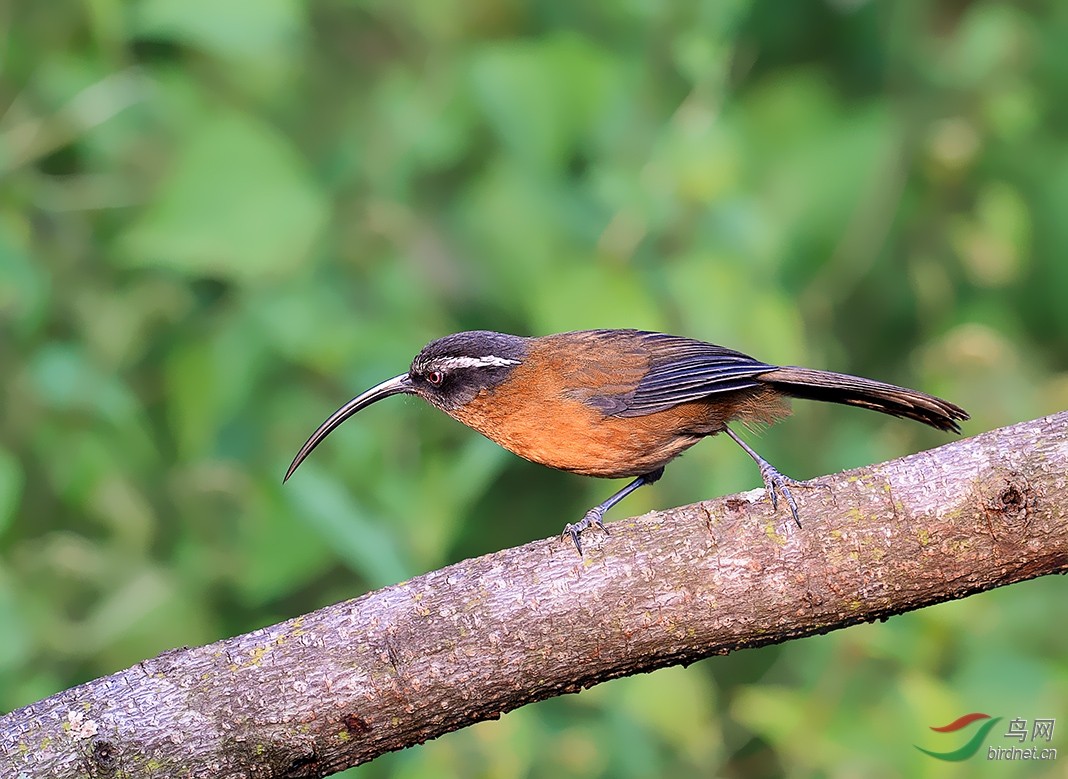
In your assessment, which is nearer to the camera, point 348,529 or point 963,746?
point 348,529

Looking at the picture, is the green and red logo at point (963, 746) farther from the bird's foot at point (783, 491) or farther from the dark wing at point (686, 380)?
the bird's foot at point (783, 491)

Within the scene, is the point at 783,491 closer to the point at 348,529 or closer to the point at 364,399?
the point at 364,399

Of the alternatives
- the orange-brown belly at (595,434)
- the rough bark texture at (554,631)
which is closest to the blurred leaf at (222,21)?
the orange-brown belly at (595,434)

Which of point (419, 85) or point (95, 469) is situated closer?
point (95, 469)

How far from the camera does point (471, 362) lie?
3900mm

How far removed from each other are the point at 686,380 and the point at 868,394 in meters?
0.53

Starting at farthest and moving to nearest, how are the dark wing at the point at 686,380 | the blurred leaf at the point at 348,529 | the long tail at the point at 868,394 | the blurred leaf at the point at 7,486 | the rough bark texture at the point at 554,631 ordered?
the blurred leaf at the point at 7,486 < the blurred leaf at the point at 348,529 < the dark wing at the point at 686,380 < the long tail at the point at 868,394 < the rough bark texture at the point at 554,631

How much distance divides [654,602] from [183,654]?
105cm

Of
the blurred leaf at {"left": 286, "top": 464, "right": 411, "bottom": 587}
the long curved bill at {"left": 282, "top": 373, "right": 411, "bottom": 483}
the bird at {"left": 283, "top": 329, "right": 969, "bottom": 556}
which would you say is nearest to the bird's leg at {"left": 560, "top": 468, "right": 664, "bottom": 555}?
the bird at {"left": 283, "top": 329, "right": 969, "bottom": 556}

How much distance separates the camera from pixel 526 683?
2.68 metres

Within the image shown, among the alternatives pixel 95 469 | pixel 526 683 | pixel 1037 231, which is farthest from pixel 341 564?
pixel 1037 231

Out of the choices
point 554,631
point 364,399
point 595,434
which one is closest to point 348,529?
point 364,399

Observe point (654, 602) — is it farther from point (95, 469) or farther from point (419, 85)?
point (419, 85)
